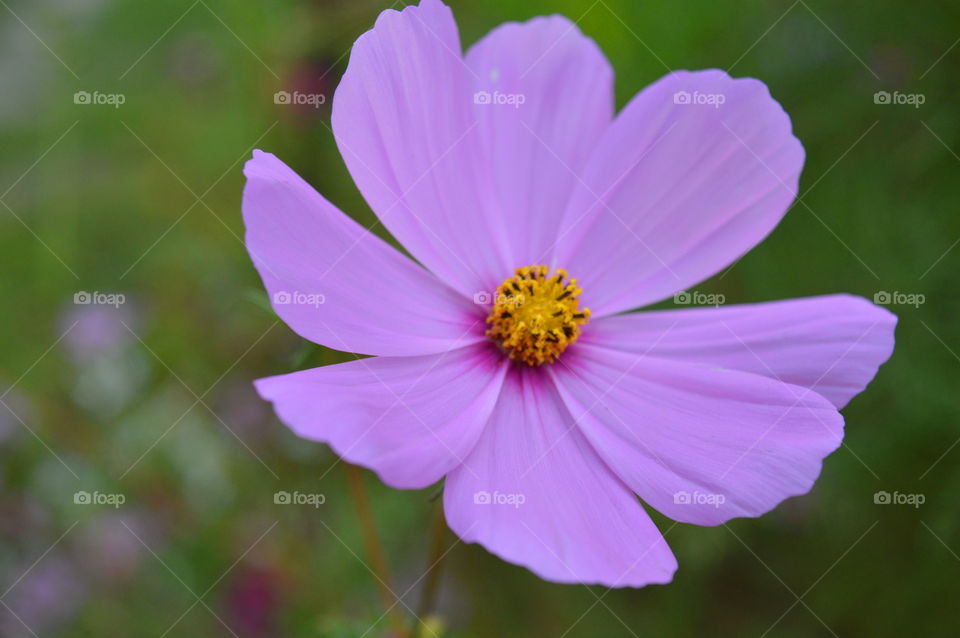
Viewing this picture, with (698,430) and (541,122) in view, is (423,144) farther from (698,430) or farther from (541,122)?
(698,430)

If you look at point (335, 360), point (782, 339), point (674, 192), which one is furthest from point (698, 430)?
point (335, 360)

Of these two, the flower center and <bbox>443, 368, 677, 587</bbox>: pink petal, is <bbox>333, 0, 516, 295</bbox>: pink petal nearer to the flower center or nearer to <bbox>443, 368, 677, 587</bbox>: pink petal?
→ the flower center

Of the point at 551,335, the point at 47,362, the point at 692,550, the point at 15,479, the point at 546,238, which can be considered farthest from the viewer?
the point at 47,362

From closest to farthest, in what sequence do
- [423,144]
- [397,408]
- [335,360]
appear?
[397,408] → [423,144] → [335,360]

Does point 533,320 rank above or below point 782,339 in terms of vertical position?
above

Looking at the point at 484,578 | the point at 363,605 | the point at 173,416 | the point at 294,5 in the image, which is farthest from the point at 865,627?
the point at 294,5

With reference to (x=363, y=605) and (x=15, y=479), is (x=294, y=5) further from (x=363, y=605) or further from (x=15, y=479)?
(x=363, y=605)

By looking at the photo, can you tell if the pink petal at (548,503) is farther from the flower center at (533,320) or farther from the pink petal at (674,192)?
the pink petal at (674,192)
